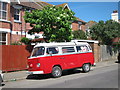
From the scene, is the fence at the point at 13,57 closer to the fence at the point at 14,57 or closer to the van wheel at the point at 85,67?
the fence at the point at 14,57

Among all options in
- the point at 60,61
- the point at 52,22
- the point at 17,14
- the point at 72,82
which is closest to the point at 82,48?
the point at 60,61

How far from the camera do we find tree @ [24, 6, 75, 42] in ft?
45.5

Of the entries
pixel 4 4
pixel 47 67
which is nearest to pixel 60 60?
pixel 47 67

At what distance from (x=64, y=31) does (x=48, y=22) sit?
1466 millimetres

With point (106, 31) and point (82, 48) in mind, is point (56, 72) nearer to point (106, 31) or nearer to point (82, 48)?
point (82, 48)

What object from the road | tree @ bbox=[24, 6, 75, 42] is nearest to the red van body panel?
the road

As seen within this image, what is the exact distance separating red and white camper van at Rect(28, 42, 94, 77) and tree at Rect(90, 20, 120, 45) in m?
10.2

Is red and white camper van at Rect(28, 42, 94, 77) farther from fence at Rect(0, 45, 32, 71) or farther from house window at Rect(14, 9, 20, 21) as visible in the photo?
house window at Rect(14, 9, 20, 21)

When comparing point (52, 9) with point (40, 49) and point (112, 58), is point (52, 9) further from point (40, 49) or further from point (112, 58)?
point (112, 58)

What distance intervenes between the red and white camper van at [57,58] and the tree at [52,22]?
7.54 ft

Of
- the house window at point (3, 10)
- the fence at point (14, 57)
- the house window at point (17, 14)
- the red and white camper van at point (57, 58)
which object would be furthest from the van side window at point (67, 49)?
the house window at point (17, 14)

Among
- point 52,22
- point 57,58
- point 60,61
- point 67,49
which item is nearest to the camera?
point 57,58

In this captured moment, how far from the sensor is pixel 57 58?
11180 millimetres

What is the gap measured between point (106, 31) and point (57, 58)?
1269 centimetres
